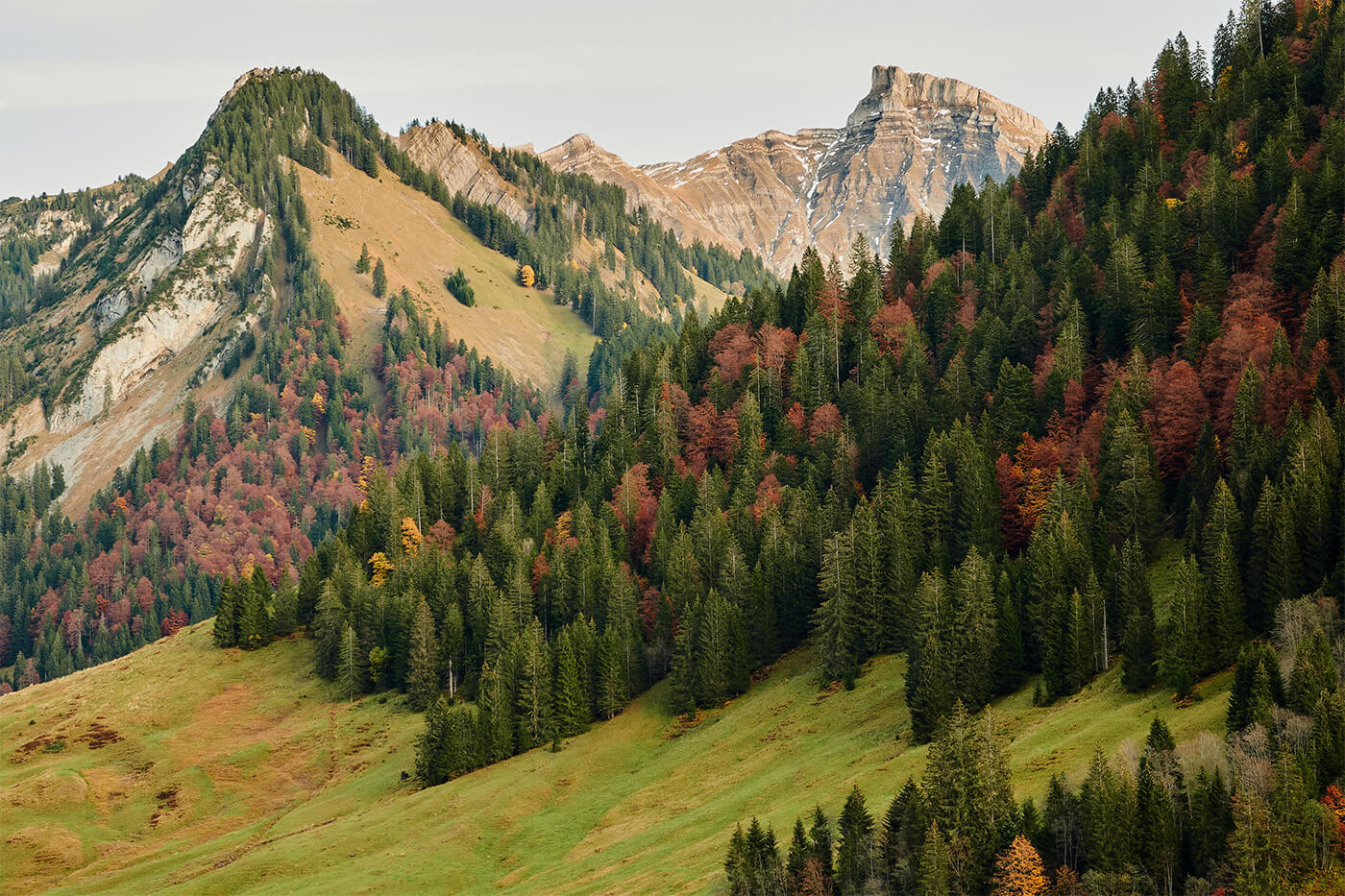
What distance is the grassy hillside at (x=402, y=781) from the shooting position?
89875 millimetres

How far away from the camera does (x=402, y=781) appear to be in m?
121

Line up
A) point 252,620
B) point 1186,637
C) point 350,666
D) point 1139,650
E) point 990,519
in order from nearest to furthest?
point 1186,637 < point 1139,650 < point 990,519 < point 350,666 < point 252,620

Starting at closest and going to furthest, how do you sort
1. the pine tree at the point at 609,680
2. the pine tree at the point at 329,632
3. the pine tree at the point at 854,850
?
the pine tree at the point at 854,850, the pine tree at the point at 609,680, the pine tree at the point at 329,632

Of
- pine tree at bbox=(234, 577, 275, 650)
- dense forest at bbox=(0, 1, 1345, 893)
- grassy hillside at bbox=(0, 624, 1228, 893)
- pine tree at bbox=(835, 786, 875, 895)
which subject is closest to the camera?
dense forest at bbox=(0, 1, 1345, 893)

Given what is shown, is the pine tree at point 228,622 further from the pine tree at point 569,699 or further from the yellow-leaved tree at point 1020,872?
the yellow-leaved tree at point 1020,872

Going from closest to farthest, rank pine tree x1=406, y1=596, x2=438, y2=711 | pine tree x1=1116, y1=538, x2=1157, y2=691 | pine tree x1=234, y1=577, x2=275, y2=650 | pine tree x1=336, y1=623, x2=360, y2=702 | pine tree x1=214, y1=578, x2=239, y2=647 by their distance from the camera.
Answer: pine tree x1=1116, y1=538, x2=1157, y2=691
pine tree x1=406, y1=596, x2=438, y2=711
pine tree x1=336, y1=623, x2=360, y2=702
pine tree x1=234, y1=577, x2=275, y2=650
pine tree x1=214, y1=578, x2=239, y2=647

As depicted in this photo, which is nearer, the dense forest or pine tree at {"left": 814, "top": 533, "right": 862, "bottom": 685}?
the dense forest

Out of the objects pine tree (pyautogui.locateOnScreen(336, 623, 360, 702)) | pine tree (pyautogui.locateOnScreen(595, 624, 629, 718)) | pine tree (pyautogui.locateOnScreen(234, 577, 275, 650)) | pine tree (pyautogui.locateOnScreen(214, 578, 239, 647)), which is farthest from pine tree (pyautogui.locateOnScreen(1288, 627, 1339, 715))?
pine tree (pyautogui.locateOnScreen(214, 578, 239, 647))

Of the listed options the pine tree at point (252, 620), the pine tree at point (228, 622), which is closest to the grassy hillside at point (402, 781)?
the pine tree at point (252, 620)

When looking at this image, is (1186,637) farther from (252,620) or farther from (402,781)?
(252,620)

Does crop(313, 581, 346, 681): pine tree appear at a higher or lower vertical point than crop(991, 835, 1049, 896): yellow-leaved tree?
higher

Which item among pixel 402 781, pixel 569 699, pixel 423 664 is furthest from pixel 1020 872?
pixel 423 664

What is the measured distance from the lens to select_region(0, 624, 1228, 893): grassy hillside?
89.9m

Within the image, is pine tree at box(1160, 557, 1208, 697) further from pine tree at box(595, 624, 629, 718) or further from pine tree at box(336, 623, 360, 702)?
pine tree at box(336, 623, 360, 702)
